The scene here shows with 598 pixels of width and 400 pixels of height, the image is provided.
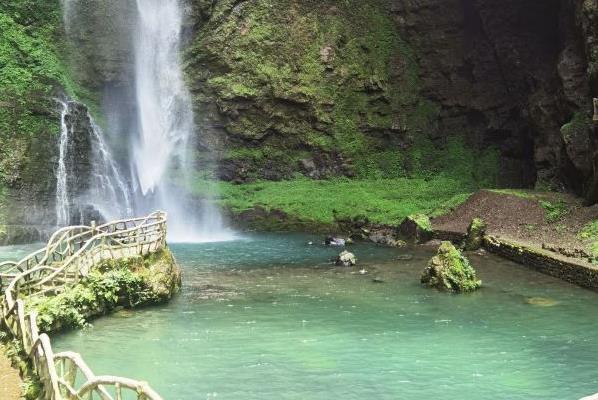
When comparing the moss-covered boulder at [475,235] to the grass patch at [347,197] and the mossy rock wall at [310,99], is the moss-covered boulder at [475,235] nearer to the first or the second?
the grass patch at [347,197]

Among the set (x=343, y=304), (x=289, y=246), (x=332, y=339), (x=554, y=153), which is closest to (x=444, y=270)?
(x=343, y=304)

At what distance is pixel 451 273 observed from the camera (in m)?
20.9

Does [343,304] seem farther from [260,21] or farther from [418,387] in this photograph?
[260,21]

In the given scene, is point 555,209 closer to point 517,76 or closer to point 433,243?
point 433,243

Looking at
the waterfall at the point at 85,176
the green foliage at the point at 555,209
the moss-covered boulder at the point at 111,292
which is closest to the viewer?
the moss-covered boulder at the point at 111,292

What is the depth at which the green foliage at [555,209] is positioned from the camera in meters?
30.7

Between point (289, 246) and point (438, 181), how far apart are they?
1684cm

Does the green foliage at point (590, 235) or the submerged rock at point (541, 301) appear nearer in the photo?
the submerged rock at point (541, 301)

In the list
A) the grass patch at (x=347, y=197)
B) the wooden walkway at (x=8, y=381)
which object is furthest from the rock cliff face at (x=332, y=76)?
the wooden walkway at (x=8, y=381)

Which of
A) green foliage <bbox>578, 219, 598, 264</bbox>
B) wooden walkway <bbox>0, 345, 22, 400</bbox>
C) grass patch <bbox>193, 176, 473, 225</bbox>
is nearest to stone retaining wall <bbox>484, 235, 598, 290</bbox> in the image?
green foliage <bbox>578, 219, 598, 264</bbox>

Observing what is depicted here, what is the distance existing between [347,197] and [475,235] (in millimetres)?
13568

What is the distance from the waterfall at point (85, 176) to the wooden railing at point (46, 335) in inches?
653

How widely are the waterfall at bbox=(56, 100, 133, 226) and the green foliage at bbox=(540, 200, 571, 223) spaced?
24608mm

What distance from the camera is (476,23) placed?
47156 mm
